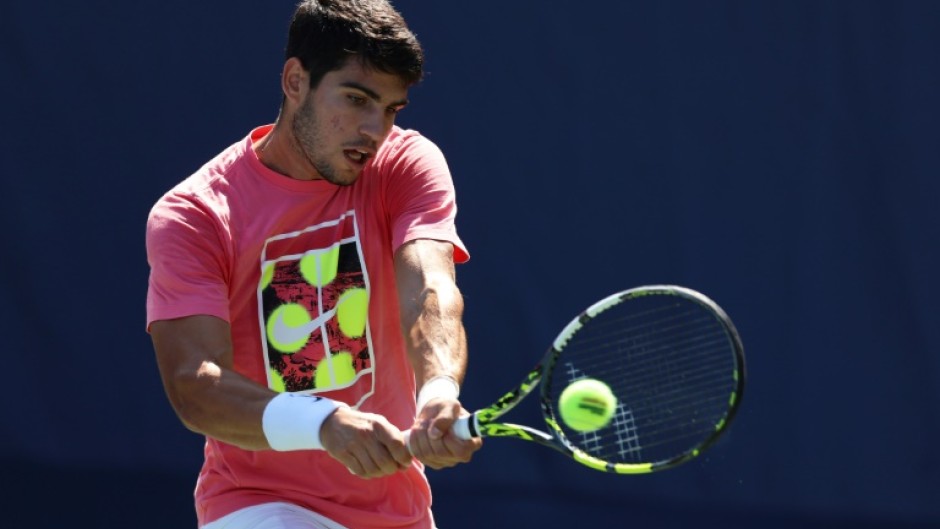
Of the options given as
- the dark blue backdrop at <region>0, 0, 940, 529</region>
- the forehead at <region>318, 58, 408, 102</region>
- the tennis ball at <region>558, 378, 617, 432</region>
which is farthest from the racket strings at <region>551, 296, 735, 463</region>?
the forehead at <region>318, 58, 408, 102</region>

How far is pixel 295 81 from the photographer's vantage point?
139 inches

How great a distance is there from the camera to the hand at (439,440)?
298 cm

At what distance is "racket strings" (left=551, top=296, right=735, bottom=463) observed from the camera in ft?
11.4

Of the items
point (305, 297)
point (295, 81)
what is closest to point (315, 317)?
point (305, 297)

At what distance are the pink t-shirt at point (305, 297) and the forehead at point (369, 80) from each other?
23 centimetres

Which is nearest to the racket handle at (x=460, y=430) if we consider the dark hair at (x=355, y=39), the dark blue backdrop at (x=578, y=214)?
the dark hair at (x=355, y=39)

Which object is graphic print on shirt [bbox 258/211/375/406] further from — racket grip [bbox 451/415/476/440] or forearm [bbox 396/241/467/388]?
racket grip [bbox 451/415/476/440]

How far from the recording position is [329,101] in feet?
11.1

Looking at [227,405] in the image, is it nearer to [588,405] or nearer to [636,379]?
[588,405]

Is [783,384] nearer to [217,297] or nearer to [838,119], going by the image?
[838,119]

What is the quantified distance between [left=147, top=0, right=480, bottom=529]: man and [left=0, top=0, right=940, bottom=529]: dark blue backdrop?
1.81 metres

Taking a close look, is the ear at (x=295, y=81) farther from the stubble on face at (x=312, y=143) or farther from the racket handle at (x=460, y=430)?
the racket handle at (x=460, y=430)

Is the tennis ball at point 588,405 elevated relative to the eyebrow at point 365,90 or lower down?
lower down

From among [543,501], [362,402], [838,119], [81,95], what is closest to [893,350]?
[838,119]
